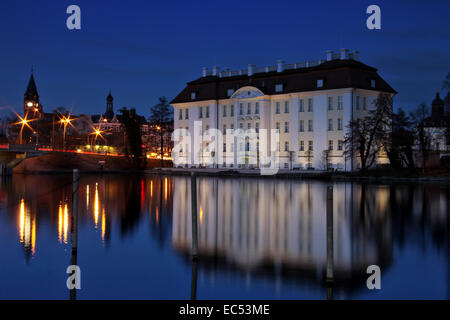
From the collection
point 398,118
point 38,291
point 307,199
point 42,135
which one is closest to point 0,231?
point 38,291

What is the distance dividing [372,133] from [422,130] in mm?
5229

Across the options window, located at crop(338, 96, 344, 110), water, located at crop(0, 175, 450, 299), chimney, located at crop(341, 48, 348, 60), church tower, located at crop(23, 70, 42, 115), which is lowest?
water, located at crop(0, 175, 450, 299)

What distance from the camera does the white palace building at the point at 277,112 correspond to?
6619 centimetres

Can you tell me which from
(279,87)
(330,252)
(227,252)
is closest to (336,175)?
(279,87)

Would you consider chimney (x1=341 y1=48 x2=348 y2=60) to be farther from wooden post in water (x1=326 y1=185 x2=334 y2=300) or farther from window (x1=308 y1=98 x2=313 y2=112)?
wooden post in water (x1=326 y1=185 x2=334 y2=300)

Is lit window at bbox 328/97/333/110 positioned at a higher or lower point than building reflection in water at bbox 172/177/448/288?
higher

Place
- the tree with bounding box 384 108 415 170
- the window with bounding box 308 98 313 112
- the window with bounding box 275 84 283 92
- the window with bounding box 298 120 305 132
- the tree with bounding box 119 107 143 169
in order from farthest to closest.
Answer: the tree with bounding box 119 107 143 169 → the window with bounding box 275 84 283 92 → the window with bounding box 298 120 305 132 → the window with bounding box 308 98 313 112 → the tree with bounding box 384 108 415 170

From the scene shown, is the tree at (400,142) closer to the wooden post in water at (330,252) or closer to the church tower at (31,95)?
the wooden post in water at (330,252)

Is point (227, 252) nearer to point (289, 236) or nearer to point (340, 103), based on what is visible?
point (289, 236)

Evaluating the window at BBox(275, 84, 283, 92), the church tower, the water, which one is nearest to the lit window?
the window at BBox(275, 84, 283, 92)

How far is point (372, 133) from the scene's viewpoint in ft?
185

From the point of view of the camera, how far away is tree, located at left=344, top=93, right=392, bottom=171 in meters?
56.6

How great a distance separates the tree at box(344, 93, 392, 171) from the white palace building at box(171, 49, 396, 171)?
3250 mm

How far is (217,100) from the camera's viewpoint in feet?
262
